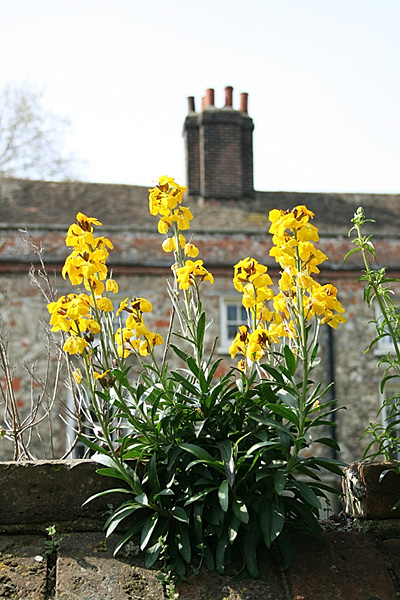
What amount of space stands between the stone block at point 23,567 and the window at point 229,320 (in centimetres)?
1114

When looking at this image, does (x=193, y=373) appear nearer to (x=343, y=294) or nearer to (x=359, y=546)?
(x=359, y=546)

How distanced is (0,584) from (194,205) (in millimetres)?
14072

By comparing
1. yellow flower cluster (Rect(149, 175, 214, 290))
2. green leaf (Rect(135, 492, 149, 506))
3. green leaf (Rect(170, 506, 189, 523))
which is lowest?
green leaf (Rect(170, 506, 189, 523))

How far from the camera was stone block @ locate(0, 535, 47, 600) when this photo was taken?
2.87m

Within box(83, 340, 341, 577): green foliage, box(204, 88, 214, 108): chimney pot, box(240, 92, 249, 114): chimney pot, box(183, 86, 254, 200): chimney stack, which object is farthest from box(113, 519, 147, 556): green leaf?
box(240, 92, 249, 114): chimney pot

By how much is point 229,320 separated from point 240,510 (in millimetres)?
11564

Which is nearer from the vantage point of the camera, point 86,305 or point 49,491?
point 86,305

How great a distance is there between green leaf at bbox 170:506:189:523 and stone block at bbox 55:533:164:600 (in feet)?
0.75

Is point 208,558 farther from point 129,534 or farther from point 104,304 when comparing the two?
point 104,304

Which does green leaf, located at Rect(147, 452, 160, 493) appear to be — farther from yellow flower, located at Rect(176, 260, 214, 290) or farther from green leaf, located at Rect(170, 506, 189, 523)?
yellow flower, located at Rect(176, 260, 214, 290)

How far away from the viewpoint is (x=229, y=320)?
14.5 m

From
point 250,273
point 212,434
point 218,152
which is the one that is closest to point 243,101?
point 218,152

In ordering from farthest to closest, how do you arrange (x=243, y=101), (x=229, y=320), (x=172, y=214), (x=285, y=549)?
(x=243, y=101) < (x=229, y=320) < (x=172, y=214) < (x=285, y=549)

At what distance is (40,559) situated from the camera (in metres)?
3.05
